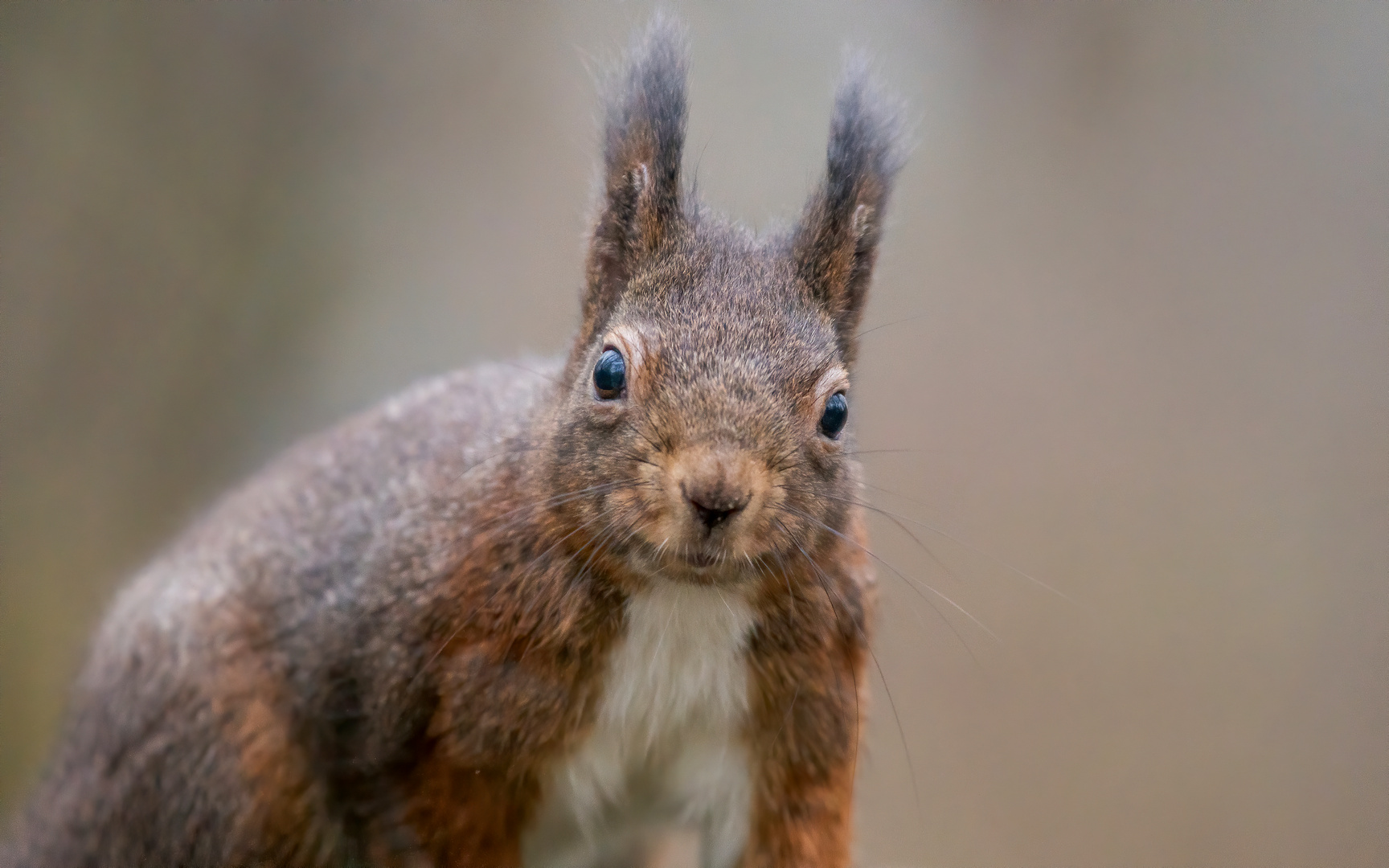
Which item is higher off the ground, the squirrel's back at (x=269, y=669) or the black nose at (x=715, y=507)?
the black nose at (x=715, y=507)

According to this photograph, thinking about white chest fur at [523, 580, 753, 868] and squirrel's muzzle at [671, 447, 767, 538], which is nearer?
squirrel's muzzle at [671, 447, 767, 538]

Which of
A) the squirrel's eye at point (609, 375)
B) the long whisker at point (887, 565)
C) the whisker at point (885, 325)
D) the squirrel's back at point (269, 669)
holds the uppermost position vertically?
the whisker at point (885, 325)

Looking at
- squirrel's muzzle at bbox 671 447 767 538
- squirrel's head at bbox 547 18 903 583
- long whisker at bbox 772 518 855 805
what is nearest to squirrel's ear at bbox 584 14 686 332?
squirrel's head at bbox 547 18 903 583

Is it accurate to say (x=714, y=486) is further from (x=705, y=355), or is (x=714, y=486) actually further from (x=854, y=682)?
(x=854, y=682)

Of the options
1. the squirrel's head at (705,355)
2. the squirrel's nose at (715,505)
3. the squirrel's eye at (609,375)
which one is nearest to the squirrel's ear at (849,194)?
the squirrel's head at (705,355)

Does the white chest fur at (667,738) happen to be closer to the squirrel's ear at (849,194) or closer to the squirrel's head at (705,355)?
the squirrel's head at (705,355)

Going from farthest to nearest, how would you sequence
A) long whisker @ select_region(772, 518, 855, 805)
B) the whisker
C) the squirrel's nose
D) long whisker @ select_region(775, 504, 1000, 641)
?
the whisker, long whisker @ select_region(772, 518, 855, 805), long whisker @ select_region(775, 504, 1000, 641), the squirrel's nose

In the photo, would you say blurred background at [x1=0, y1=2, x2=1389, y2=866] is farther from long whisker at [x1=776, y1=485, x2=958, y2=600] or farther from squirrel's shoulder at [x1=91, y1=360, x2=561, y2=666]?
squirrel's shoulder at [x1=91, y1=360, x2=561, y2=666]

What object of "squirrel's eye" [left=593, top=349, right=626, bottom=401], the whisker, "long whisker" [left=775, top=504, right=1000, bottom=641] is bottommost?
"long whisker" [left=775, top=504, right=1000, bottom=641]
